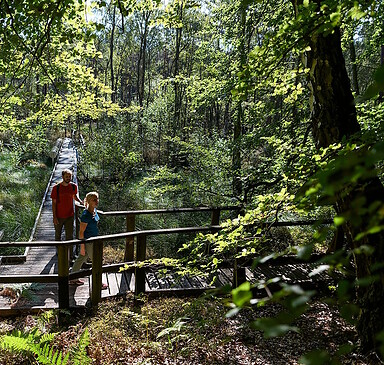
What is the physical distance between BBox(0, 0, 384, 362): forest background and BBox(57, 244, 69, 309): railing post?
197 centimetres

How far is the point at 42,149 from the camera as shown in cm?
2073

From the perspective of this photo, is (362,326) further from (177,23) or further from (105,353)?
(177,23)

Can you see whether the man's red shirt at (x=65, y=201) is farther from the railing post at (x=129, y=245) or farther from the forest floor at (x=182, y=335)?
the forest floor at (x=182, y=335)

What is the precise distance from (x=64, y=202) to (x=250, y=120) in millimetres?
4261

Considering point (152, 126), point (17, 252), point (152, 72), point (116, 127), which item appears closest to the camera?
point (17, 252)

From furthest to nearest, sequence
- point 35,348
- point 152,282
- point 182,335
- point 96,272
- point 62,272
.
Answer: point 152,282 < point 96,272 < point 62,272 < point 182,335 < point 35,348

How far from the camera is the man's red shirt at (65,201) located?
6636mm

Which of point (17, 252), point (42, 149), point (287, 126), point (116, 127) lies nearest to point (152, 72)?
point (42, 149)

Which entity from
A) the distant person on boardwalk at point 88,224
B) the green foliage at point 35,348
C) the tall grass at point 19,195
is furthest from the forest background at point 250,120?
the green foliage at point 35,348

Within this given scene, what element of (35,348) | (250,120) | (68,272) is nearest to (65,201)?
(68,272)

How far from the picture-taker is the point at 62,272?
5.05m

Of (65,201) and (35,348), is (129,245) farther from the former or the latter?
(35,348)

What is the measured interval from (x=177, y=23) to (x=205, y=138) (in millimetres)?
6222

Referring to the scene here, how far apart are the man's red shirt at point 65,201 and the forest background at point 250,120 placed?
1.60m
